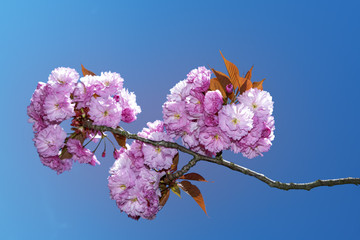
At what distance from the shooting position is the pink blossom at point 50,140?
226 centimetres

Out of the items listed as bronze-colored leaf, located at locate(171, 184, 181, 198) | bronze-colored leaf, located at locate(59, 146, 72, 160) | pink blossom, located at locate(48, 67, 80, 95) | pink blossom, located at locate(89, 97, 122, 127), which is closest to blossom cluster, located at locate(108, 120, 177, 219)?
bronze-colored leaf, located at locate(171, 184, 181, 198)

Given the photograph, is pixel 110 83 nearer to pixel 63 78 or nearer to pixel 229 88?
pixel 63 78

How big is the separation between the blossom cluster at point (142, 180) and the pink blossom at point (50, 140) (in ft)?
1.28

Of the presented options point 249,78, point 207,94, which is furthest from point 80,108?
point 249,78

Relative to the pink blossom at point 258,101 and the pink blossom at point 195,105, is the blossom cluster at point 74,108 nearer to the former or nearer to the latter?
the pink blossom at point 195,105

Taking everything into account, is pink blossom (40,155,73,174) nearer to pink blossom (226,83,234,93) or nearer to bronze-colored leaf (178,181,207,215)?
bronze-colored leaf (178,181,207,215)

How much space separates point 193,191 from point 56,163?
3.12 ft

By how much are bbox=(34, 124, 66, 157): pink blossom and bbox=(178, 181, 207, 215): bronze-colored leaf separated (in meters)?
0.84

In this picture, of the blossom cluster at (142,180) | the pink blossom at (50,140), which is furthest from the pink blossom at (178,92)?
the pink blossom at (50,140)

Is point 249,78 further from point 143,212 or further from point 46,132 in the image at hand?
point 46,132

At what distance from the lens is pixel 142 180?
2.17m

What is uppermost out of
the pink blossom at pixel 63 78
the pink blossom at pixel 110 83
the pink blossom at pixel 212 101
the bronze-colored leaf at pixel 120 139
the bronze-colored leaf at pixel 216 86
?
the pink blossom at pixel 63 78

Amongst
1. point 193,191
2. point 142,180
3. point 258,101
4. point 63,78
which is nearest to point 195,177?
point 193,191

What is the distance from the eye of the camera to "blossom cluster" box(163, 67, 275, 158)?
76.5 inches
